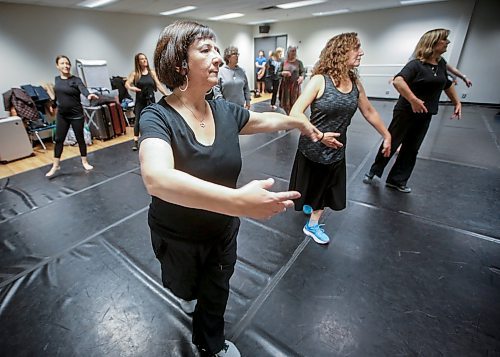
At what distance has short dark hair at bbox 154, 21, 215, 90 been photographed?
867mm

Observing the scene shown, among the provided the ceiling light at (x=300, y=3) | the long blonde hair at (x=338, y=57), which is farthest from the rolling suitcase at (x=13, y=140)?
the ceiling light at (x=300, y=3)

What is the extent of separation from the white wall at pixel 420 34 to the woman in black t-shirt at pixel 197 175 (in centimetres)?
939

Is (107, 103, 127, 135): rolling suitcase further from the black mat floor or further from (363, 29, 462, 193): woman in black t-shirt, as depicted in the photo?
(363, 29, 462, 193): woman in black t-shirt

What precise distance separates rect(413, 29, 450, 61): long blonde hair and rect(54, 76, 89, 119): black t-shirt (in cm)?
375

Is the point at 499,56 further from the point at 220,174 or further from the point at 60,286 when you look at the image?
the point at 60,286

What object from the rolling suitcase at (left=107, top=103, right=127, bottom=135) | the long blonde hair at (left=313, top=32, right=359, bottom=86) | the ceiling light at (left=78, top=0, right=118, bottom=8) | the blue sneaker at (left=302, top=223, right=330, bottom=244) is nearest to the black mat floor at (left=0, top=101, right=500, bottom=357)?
the blue sneaker at (left=302, top=223, right=330, bottom=244)

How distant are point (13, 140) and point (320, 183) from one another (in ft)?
16.3

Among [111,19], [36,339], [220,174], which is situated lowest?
[36,339]

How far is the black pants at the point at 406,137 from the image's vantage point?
8.69 feet

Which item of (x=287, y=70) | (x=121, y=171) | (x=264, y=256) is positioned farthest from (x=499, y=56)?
(x=121, y=171)

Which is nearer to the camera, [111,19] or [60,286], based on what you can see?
[60,286]

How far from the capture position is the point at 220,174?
93 centimetres

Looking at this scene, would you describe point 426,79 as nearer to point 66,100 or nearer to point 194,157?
point 194,157

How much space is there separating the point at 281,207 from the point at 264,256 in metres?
1.53
